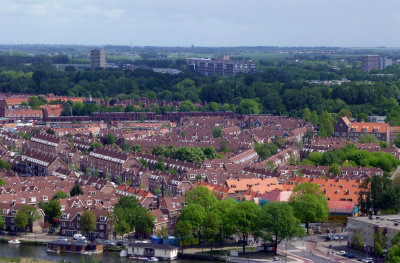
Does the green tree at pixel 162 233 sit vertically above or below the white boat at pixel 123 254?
above

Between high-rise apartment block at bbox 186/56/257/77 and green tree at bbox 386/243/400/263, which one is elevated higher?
green tree at bbox 386/243/400/263

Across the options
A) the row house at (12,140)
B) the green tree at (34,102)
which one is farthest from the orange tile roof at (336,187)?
the green tree at (34,102)

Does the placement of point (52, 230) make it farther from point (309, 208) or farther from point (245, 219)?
point (309, 208)

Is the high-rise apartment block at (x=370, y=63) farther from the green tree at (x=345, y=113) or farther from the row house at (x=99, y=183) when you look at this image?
the row house at (x=99, y=183)

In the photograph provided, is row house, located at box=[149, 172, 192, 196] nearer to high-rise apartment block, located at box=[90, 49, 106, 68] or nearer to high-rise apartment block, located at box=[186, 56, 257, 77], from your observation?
high-rise apartment block, located at box=[186, 56, 257, 77]

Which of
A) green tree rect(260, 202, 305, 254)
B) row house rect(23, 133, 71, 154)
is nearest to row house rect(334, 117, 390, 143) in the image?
row house rect(23, 133, 71, 154)

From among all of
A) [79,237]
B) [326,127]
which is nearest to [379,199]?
[79,237]
